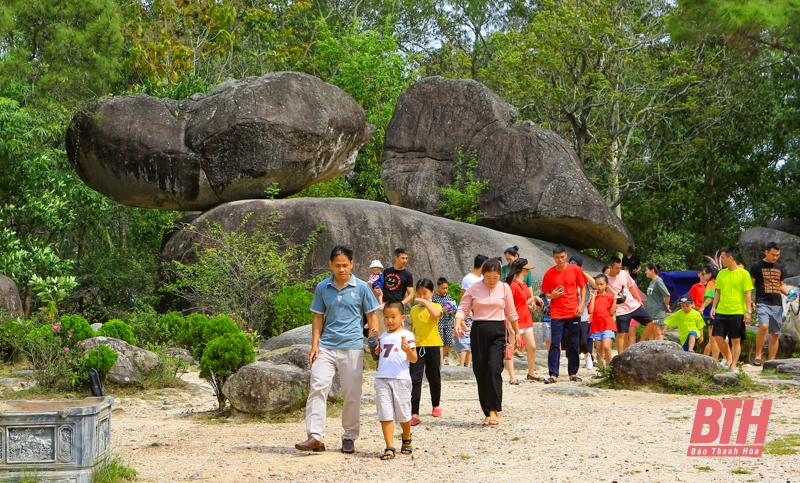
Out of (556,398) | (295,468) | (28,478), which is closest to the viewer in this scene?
(28,478)

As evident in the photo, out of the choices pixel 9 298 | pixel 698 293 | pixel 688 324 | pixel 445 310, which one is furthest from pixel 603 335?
pixel 9 298

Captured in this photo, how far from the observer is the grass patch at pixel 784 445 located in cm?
679

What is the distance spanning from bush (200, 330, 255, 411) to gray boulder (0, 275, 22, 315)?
19.2 feet

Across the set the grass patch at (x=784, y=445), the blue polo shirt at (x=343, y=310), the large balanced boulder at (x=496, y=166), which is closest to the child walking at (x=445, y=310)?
the blue polo shirt at (x=343, y=310)

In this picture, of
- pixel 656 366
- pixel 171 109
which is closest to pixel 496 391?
pixel 656 366

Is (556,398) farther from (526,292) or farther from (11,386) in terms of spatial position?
(11,386)

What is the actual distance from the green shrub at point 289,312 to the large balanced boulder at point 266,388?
239 inches

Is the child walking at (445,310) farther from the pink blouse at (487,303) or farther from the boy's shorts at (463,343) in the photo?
the pink blouse at (487,303)

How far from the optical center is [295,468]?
649 cm

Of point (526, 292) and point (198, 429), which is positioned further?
point (526, 292)

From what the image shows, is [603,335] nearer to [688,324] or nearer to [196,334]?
[688,324]

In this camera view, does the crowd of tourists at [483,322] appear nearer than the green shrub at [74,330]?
Yes

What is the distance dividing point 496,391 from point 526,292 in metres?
3.90

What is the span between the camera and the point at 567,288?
11094 millimetres
